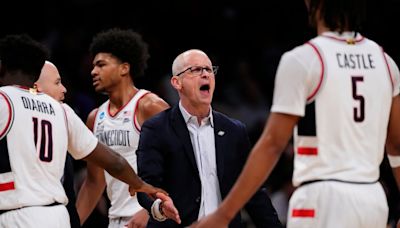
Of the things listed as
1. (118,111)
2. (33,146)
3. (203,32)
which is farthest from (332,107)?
(203,32)

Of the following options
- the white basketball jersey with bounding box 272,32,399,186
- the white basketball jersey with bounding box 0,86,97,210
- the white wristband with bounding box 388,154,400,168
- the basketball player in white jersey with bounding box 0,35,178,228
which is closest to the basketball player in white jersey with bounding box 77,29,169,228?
the basketball player in white jersey with bounding box 0,35,178,228

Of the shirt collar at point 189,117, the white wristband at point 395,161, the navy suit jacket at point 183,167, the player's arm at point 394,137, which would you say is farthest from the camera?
the shirt collar at point 189,117

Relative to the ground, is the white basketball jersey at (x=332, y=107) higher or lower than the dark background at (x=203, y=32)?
higher

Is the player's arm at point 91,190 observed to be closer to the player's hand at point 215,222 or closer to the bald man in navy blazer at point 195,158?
the bald man in navy blazer at point 195,158

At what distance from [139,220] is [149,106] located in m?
1.06

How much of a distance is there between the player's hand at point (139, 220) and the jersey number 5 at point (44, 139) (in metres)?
1.52

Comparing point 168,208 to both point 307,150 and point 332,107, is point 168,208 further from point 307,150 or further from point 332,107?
point 332,107

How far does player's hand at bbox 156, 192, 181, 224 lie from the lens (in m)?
6.21

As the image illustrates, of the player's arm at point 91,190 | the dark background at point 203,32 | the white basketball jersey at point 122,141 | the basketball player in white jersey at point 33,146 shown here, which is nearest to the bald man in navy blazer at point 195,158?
the basketball player in white jersey at point 33,146

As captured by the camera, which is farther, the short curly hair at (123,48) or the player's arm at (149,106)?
the short curly hair at (123,48)

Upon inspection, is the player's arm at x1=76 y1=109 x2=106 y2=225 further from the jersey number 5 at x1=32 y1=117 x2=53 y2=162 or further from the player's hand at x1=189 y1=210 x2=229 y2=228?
the player's hand at x1=189 y1=210 x2=229 y2=228

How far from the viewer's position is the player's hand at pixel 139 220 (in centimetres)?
746

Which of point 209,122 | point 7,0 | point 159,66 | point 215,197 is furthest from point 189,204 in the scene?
point 7,0

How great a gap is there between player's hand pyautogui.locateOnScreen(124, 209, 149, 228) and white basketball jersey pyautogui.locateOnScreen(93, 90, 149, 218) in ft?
1.44
